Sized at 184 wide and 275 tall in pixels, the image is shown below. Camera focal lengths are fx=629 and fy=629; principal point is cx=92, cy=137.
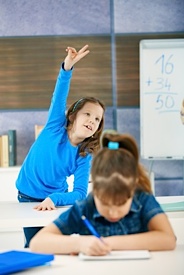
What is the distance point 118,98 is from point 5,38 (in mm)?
1254

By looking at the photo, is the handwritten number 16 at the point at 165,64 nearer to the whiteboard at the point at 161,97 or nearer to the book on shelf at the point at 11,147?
the whiteboard at the point at 161,97

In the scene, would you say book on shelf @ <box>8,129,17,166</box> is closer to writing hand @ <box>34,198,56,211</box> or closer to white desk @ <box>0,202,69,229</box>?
white desk @ <box>0,202,69,229</box>

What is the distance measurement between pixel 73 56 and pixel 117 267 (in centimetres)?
141

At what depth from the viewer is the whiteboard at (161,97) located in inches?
235

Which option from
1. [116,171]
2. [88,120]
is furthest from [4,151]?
[116,171]

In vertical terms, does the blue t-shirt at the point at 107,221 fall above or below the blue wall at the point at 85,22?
below

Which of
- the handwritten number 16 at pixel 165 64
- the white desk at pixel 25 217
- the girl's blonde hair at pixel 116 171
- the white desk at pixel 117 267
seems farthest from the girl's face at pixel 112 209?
the handwritten number 16 at pixel 165 64

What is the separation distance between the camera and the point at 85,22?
20.2ft

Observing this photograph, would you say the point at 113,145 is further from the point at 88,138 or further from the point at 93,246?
the point at 88,138

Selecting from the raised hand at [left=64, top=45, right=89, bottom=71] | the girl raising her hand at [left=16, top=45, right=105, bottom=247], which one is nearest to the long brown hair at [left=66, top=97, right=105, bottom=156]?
the girl raising her hand at [left=16, top=45, right=105, bottom=247]

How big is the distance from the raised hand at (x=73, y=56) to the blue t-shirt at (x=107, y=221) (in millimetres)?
1022

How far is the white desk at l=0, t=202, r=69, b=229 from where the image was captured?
2990 mm

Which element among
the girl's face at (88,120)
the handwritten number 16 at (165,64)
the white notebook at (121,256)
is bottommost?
the white notebook at (121,256)

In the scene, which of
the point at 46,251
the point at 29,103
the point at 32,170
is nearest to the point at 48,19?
the point at 29,103
